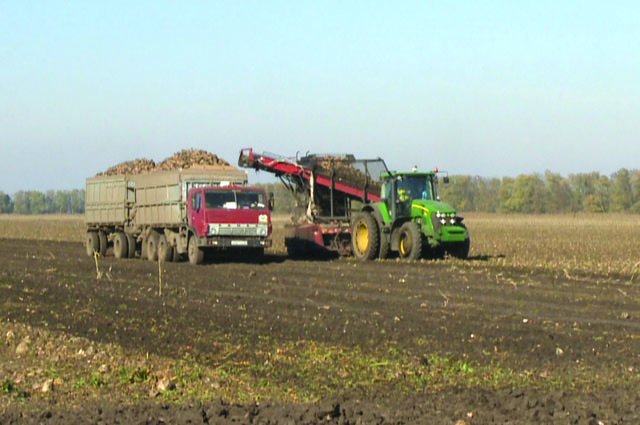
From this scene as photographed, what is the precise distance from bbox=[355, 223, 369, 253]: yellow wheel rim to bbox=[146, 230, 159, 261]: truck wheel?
554 cm

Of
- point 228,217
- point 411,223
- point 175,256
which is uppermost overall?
point 228,217

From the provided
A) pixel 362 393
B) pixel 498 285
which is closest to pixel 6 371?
pixel 362 393

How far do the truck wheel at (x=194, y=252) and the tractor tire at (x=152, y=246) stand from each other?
2.10 metres

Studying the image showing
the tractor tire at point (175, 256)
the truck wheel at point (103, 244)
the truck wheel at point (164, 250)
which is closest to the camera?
the tractor tire at point (175, 256)

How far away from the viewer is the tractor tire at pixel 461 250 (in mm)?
25734

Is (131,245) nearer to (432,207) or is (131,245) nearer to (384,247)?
(384,247)

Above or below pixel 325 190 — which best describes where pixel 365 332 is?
below

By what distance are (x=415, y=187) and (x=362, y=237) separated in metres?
2.21

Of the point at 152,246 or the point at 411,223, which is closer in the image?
the point at 411,223

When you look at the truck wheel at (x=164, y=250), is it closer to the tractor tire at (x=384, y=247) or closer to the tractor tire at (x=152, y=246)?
the tractor tire at (x=152, y=246)

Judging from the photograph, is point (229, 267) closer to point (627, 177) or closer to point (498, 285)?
point (498, 285)

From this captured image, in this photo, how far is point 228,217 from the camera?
2467 cm

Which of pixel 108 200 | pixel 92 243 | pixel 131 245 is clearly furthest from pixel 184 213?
pixel 92 243

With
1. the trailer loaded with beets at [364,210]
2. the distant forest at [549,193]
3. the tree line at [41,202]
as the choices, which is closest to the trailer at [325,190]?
the trailer loaded with beets at [364,210]
